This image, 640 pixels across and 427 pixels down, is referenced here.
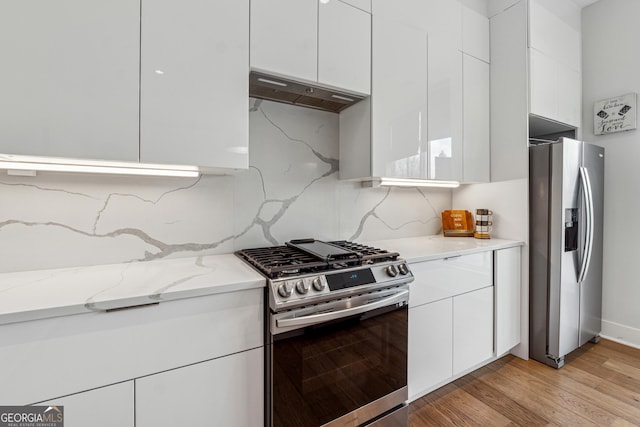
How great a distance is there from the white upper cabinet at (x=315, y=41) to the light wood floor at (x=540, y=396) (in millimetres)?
1958

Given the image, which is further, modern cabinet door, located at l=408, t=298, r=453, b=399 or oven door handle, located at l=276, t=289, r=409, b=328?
modern cabinet door, located at l=408, t=298, r=453, b=399

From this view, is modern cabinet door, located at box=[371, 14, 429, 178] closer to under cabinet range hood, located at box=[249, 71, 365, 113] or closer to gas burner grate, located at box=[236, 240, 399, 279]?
under cabinet range hood, located at box=[249, 71, 365, 113]

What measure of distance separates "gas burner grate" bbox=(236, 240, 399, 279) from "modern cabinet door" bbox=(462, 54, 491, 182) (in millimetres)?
1269

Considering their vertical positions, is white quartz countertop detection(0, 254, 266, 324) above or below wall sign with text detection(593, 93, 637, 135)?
below

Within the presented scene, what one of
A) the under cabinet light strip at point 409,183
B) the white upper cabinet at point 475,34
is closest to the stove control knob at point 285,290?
the under cabinet light strip at point 409,183

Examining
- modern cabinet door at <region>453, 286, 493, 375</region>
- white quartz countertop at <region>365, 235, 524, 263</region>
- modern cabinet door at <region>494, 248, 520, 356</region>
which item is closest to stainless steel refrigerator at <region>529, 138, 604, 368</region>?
modern cabinet door at <region>494, 248, 520, 356</region>

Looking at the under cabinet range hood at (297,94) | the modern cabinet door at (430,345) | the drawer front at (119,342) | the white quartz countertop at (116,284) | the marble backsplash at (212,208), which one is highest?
the under cabinet range hood at (297,94)

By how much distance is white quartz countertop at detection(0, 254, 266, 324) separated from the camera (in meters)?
0.90

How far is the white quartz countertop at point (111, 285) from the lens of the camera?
90cm

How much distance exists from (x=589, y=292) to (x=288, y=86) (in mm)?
2809

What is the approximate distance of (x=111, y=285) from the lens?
1.11 m

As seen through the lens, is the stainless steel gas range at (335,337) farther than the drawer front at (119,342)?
Yes

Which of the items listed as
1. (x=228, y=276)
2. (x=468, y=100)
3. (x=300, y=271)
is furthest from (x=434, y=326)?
(x=468, y=100)

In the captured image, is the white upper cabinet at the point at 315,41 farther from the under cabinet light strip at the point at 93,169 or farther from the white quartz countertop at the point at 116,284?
the white quartz countertop at the point at 116,284
